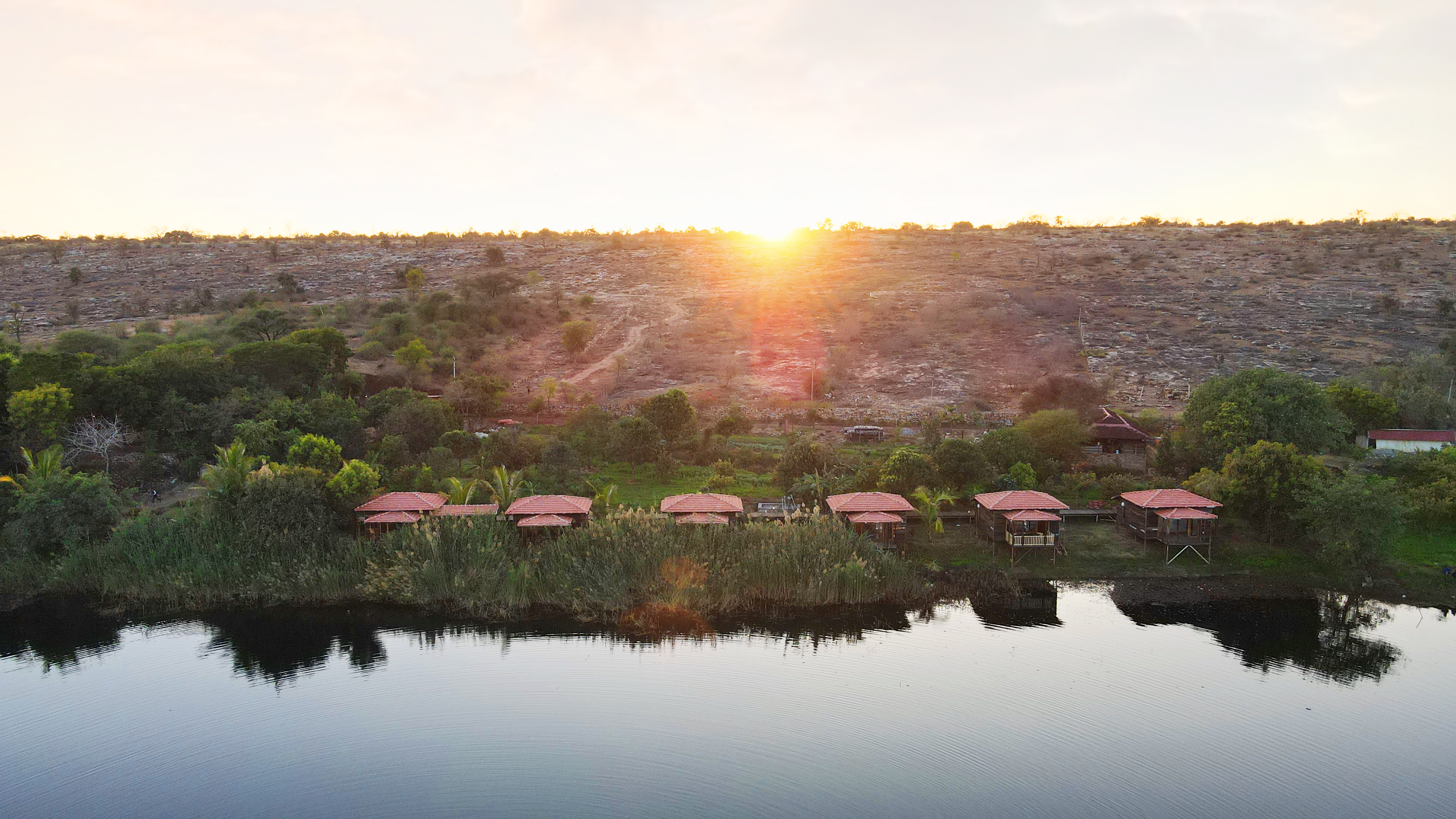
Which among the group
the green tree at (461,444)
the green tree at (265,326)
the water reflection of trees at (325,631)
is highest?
the green tree at (265,326)

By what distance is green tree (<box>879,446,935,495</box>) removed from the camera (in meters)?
29.8

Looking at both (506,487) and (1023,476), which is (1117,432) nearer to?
(1023,476)

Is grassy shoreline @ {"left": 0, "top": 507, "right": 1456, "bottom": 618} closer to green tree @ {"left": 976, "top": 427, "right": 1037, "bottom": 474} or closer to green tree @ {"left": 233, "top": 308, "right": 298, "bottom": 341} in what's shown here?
green tree @ {"left": 976, "top": 427, "right": 1037, "bottom": 474}

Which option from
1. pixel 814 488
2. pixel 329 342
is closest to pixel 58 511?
pixel 329 342

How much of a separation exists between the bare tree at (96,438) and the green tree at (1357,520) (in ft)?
141

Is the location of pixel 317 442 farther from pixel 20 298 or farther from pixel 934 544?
pixel 20 298

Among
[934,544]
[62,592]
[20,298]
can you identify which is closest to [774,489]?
[934,544]

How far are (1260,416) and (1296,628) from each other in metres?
11.7

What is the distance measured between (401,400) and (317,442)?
8.90 m

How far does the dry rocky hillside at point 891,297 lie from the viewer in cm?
5541

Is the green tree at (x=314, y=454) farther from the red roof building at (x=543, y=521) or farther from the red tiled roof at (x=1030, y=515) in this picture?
the red tiled roof at (x=1030, y=515)

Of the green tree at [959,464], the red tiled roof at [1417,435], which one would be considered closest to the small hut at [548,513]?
the green tree at [959,464]

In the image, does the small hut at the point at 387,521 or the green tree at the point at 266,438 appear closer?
the small hut at the point at 387,521

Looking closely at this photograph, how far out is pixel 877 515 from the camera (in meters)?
26.4
